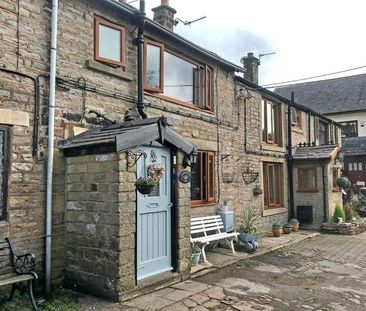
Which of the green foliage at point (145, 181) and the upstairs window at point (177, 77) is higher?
the upstairs window at point (177, 77)

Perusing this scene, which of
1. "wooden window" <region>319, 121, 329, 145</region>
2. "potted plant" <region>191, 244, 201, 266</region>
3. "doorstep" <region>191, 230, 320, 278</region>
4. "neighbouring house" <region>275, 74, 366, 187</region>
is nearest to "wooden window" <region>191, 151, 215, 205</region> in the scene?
"doorstep" <region>191, 230, 320, 278</region>

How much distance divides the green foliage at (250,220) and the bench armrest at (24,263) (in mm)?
5540

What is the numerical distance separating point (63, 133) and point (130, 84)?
197cm

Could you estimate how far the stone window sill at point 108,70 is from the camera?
6.61 metres

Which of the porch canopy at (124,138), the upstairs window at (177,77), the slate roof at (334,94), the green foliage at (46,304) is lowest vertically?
the green foliage at (46,304)

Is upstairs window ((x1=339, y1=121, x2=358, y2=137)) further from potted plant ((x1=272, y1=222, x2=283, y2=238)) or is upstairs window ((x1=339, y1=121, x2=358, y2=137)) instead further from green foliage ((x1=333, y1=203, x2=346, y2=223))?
potted plant ((x1=272, y1=222, x2=283, y2=238))

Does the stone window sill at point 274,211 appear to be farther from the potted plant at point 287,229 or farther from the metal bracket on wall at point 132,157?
the metal bracket on wall at point 132,157

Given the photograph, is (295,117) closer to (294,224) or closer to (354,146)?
(294,224)

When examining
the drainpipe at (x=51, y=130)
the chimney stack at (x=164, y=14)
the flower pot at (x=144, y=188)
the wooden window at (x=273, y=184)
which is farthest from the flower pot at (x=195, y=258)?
the chimney stack at (x=164, y=14)

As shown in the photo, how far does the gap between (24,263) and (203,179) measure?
5.16 m

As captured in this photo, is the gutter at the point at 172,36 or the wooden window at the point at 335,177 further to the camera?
the wooden window at the point at 335,177

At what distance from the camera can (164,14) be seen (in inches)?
383

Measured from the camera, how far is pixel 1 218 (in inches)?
212

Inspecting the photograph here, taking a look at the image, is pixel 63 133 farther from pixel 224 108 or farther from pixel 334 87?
pixel 334 87
